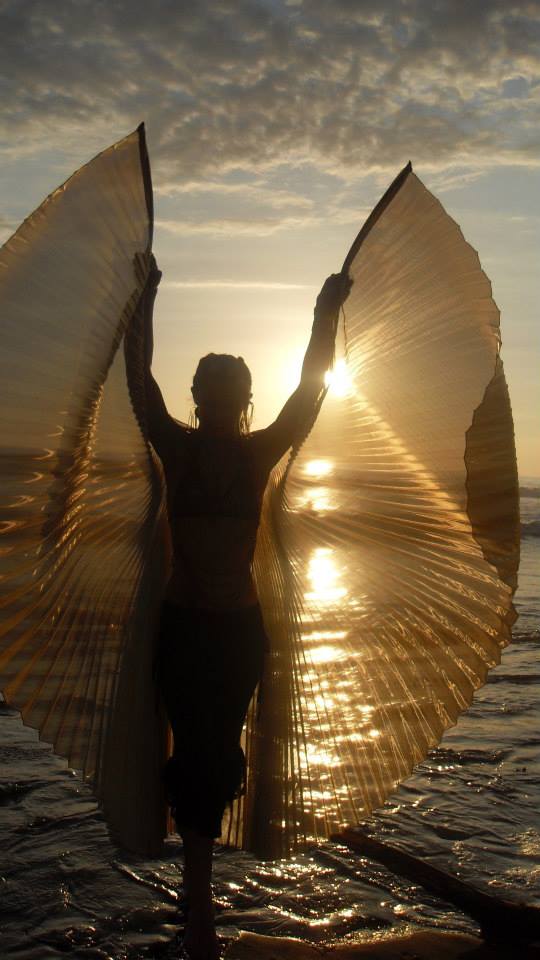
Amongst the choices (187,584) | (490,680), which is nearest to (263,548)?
(187,584)

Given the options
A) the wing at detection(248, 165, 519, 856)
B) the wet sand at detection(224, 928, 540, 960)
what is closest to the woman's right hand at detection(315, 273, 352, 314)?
the wing at detection(248, 165, 519, 856)

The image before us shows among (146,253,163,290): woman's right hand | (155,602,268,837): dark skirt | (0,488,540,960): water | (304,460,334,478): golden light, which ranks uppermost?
(146,253,163,290): woman's right hand

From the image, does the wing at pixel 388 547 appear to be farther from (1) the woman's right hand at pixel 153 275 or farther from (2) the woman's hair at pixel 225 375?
(1) the woman's right hand at pixel 153 275

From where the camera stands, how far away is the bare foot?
3459mm

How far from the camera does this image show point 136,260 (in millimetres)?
3480

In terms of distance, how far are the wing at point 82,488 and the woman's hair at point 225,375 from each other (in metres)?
0.26

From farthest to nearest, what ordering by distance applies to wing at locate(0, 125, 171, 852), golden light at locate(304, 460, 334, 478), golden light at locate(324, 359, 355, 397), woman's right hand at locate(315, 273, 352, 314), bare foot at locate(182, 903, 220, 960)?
golden light at locate(304, 460, 334, 478), golden light at locate(324, 359, 355, 397), woman's right hand at locate(315, 273, 352, 314), bare foot at locate(182, 903, 220, 960), wing at locate(0, 125, 171, 852)

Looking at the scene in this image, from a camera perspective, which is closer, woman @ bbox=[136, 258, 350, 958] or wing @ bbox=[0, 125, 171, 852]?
wing @ bbox=[0, 125, 171, 852]

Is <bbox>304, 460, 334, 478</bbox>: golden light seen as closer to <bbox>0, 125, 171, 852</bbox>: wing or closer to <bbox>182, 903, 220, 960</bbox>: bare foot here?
<bbox>0, 125, 171, 852</bbox>: wing

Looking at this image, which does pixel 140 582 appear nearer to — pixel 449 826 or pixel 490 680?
pixel 449 826

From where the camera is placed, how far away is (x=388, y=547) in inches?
162

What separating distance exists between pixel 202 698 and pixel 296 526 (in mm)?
927

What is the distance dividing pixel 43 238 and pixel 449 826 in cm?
372

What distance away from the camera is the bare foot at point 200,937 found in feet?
11.3
